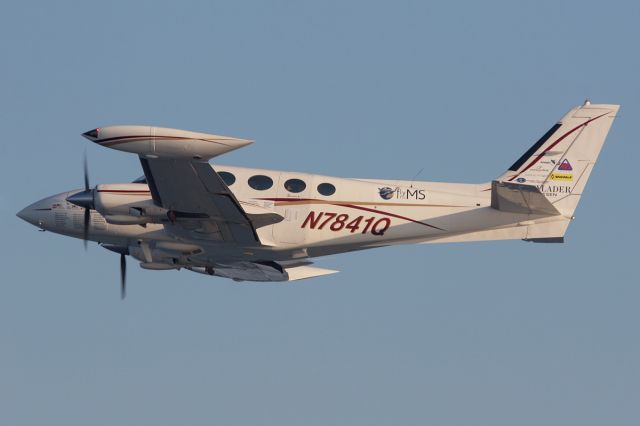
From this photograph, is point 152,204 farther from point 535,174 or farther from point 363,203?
point 535,174

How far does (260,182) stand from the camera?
3662 cm

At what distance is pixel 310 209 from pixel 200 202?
3.73 m

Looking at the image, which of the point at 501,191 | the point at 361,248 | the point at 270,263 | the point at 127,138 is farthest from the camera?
the point at 270,263

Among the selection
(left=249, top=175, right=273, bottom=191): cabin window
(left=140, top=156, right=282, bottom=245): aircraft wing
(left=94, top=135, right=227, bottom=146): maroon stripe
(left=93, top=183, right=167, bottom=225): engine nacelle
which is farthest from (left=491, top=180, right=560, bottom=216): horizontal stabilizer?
(left=93, top=183, right=167, bottom=225): engine nacelle

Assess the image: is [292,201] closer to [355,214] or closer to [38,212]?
[355,214]

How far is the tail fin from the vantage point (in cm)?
3756

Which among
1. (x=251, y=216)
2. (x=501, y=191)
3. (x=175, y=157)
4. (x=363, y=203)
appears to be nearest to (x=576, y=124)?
(x=501, y=191)

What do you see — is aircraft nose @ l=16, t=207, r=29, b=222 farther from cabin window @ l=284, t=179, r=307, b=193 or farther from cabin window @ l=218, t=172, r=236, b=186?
cabin window @ l=284, t=179, r=307, b=193

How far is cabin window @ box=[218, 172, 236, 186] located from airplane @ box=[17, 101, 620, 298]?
32 millimetres

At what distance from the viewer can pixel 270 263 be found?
4112cm

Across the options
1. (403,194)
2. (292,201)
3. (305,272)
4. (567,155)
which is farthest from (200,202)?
(567,155)

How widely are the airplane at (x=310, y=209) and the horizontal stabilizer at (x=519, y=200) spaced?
0.13 ft

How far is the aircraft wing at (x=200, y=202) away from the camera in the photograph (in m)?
33.7

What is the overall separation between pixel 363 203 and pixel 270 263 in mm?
5742
